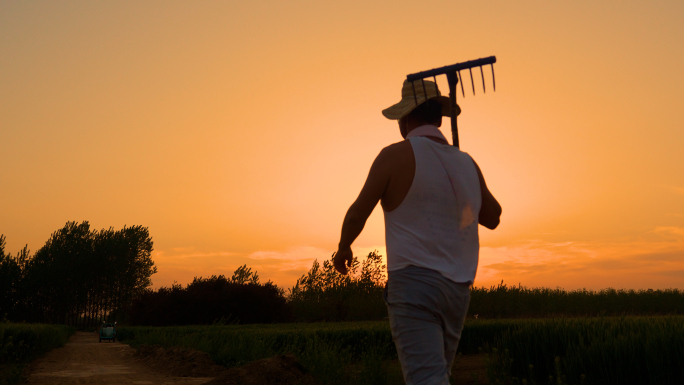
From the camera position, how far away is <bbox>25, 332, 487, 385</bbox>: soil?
9062 millimetres

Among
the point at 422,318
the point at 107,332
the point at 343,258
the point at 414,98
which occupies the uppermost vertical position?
the point at 414,98

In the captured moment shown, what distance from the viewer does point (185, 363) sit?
1349 cm

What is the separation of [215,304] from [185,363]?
2124 cm

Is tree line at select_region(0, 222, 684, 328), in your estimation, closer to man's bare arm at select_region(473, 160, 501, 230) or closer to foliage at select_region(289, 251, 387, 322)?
foliage at select_region(289, 251, 387, 322)

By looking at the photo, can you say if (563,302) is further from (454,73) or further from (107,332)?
(454,73)

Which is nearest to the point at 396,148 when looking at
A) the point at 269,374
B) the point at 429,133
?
the point at 429,133

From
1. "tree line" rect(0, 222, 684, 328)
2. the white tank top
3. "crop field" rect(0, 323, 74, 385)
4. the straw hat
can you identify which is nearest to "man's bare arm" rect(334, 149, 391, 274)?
the white tank top

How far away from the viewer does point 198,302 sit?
1362 inches

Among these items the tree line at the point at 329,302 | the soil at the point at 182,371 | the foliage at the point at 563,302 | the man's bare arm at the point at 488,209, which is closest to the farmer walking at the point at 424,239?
the man's bare arm at the point at 488,209

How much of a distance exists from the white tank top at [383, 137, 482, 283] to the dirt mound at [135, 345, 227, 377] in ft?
34.8


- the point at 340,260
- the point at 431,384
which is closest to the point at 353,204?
the point at 340,260

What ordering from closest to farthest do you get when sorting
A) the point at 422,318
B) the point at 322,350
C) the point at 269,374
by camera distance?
the point at 422,318
the point at 269,374
the point at 322,350

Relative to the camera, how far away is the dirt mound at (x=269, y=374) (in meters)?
8.82

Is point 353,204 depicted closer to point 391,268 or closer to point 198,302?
point 391,268
